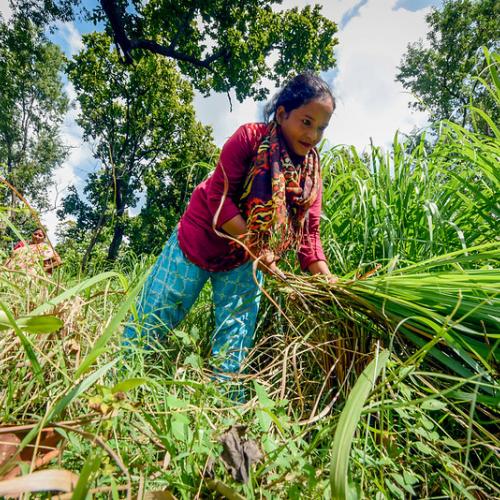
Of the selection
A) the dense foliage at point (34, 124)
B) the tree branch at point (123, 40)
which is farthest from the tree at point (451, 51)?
the dense foliage at point (34, 124)

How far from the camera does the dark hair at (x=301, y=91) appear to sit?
125cm

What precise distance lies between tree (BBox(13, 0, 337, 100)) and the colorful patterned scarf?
6.68 meters

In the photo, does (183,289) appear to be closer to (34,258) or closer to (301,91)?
(34,258)

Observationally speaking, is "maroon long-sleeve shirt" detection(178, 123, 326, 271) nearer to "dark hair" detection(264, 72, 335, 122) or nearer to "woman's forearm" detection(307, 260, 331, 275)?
"woman's forearm" detection(307, 260, 331, 275)

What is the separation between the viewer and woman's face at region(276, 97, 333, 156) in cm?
123

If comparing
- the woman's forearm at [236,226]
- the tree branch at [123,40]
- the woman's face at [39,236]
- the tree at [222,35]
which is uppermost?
the tree at [222,35]

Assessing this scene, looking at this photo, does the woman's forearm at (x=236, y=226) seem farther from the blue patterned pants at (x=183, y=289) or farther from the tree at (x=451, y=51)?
the tree at (x=451, y=51)

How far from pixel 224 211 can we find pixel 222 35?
342 inches

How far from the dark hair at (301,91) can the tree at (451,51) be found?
10510mm

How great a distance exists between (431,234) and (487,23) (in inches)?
523

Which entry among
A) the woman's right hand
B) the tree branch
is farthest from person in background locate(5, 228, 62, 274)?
the tree branch

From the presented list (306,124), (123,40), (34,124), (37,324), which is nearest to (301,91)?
(306,124)

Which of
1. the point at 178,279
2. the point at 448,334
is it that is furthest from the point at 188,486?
the point at 178,279

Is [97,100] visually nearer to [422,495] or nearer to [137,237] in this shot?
[137,237]
